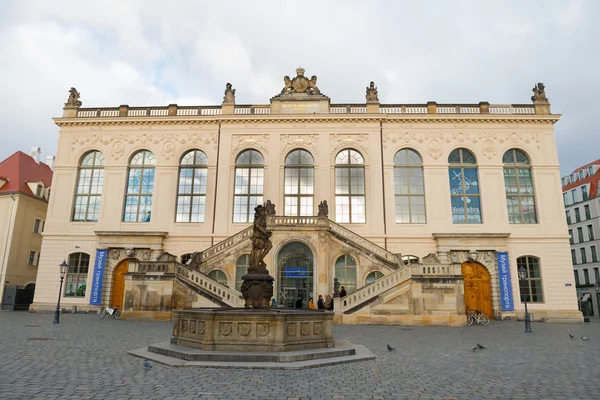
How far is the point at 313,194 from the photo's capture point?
27.8 m

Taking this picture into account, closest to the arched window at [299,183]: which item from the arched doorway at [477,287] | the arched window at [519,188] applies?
the arched doorway at [477,287]

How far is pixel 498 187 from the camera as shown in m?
27.5

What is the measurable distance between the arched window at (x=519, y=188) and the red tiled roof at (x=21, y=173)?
→ 35.3 m

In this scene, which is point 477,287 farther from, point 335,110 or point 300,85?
point 300,85

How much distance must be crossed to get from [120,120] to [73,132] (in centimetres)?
360

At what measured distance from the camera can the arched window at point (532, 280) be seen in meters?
25.5

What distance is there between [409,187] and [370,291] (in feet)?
32.8

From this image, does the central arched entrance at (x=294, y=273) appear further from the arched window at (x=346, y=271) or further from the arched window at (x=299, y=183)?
the arched window at (x=299, y=183)

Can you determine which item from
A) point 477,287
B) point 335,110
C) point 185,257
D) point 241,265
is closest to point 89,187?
point 185,257

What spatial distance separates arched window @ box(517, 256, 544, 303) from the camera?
2550 cm

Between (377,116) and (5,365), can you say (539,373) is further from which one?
(377,116)

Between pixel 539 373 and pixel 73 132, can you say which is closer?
pixel 539 373

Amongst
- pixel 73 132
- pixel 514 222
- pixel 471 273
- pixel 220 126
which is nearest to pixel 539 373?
pixel 471 273

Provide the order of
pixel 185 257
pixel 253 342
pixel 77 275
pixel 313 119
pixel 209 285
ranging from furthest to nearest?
pixel 313 119, pixel 77 275, pixel 185 257, pixel 209 285, pixel 253 342
